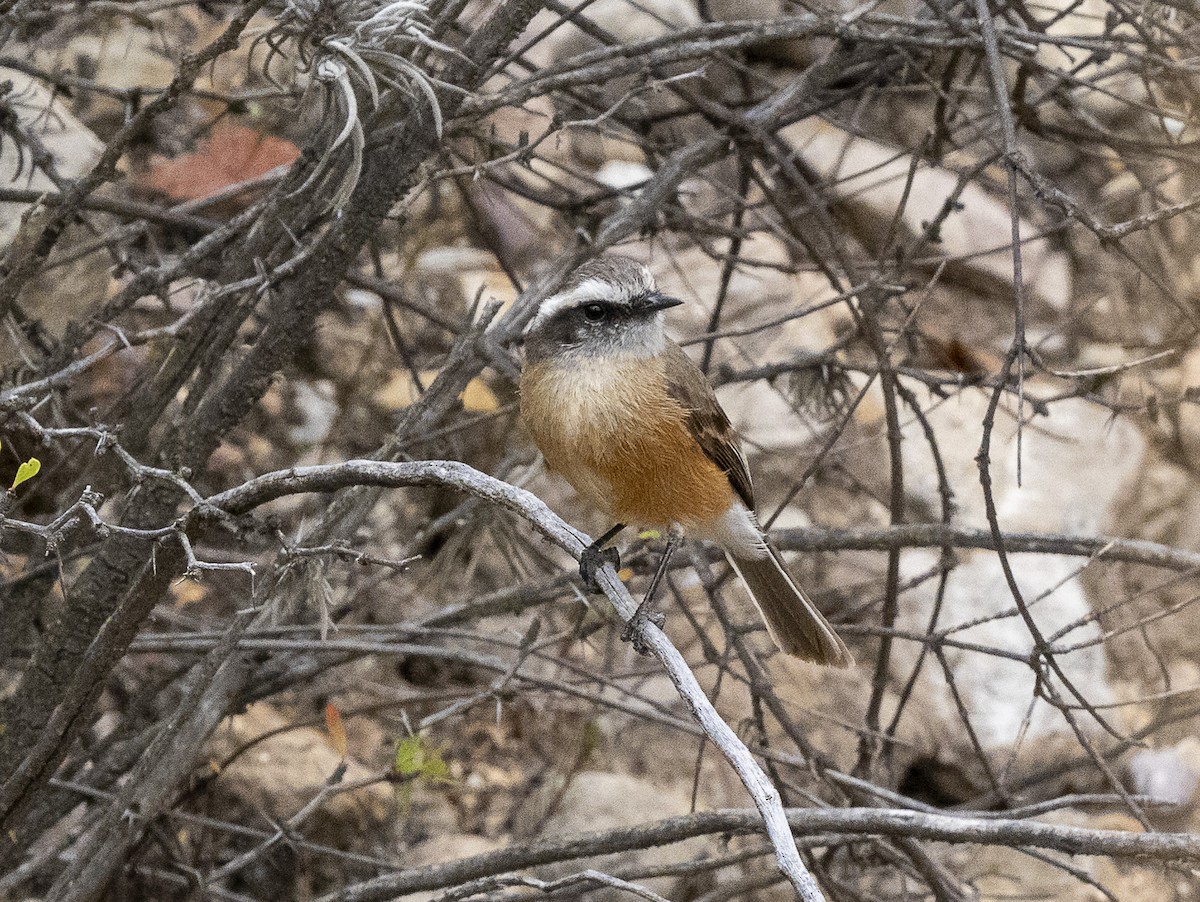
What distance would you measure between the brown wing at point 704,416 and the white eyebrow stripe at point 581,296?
29cm

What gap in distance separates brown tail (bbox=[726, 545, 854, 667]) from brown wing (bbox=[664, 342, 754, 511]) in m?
0.32

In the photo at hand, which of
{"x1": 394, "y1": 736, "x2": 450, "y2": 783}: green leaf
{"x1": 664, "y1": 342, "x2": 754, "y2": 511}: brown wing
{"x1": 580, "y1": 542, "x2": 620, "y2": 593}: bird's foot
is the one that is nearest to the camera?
{"x1": 580, "y1": 542, "x2": 620, "y2": 593}: bird's foot

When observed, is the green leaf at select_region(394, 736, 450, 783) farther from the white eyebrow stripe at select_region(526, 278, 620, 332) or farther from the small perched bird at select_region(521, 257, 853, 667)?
the white eyebrow stripe at select_region(526, 278, 620, 332)

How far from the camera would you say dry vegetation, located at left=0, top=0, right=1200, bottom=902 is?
3.50 metres

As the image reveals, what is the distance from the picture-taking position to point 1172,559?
4.08m

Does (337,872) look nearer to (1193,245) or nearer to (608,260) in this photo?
(608,260)

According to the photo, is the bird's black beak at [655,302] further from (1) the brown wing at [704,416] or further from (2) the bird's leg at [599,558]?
(2) the bird's leg at [599,558]

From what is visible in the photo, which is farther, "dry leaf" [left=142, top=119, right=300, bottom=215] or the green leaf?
"dry leaf" [left=142, top=119, right=300, bottom=215]

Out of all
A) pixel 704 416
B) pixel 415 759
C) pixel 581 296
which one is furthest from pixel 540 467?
Result: pixel 415 759

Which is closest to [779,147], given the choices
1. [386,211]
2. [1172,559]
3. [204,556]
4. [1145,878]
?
[386,211]

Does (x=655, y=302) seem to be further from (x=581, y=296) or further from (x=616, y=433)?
(x=616, y=433)

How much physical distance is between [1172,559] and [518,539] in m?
2.25

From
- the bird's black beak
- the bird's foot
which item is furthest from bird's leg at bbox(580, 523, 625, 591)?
the bird's black beak

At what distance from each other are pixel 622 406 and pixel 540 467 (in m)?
0.91
